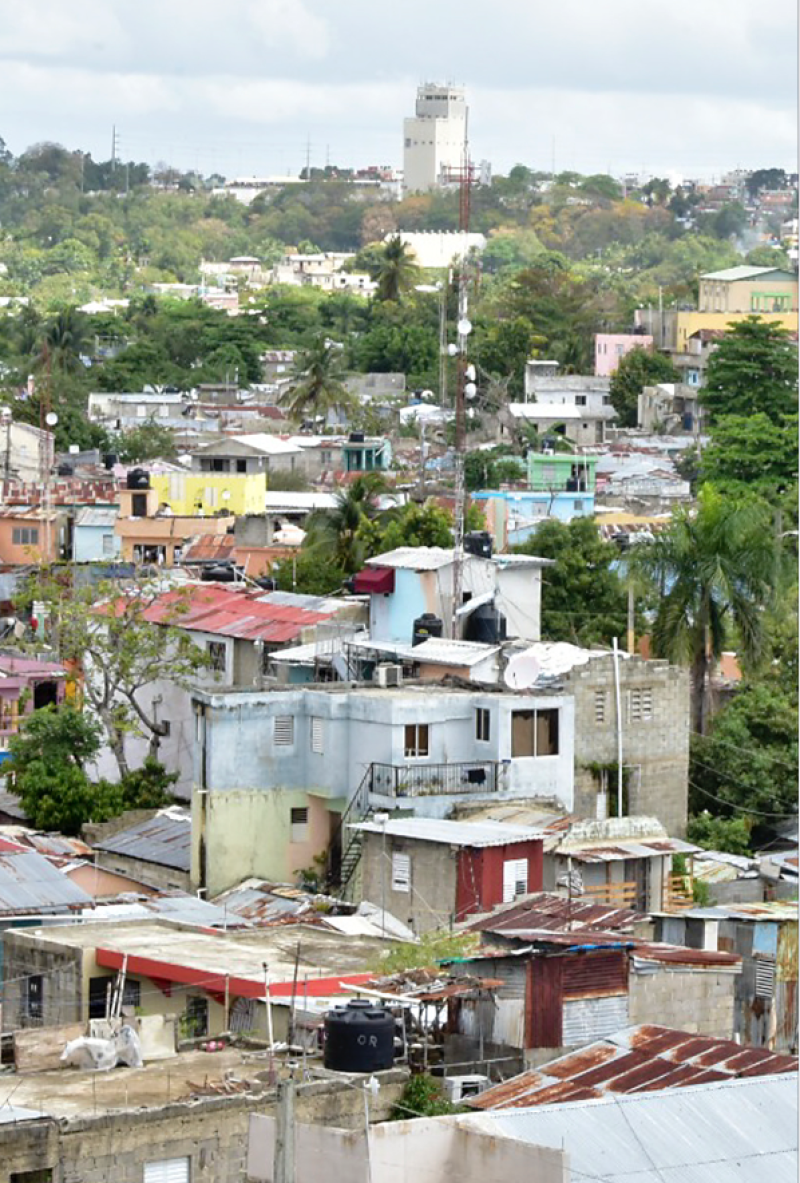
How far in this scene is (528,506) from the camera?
39.7 meters

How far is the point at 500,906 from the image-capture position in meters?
16.4

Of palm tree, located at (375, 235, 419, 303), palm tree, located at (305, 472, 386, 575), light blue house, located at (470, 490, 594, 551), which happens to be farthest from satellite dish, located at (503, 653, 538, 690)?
palm tree, located at (375, 235, 419, 303)

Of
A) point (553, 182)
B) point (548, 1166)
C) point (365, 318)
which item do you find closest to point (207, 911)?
point (548, 1166)

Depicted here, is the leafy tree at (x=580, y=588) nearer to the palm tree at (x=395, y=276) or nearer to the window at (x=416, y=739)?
the window at (x=416, y=739)

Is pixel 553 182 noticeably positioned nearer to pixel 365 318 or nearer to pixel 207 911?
pixel 365 318

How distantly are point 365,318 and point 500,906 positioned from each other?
6462 centimetres

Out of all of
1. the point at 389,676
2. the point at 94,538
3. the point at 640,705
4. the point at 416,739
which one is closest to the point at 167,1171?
the point at 416,739

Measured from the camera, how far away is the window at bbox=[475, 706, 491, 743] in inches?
766

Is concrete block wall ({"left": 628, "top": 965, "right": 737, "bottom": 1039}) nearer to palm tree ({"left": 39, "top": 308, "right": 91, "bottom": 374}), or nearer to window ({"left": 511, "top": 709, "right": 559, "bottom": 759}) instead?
window ({"left": 511, "top": 709, "right": 559, "bottom": 759})

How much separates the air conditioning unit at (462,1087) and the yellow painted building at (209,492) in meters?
27.1

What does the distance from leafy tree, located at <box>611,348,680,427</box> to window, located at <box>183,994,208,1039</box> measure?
45.3 metres

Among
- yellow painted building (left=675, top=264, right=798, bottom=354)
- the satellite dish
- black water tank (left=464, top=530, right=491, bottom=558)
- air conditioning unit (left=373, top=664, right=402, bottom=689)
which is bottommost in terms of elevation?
air conditioning unit (left=373, top=664, right=402, bottom=689)

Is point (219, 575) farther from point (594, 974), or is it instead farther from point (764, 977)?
point (594, 974)

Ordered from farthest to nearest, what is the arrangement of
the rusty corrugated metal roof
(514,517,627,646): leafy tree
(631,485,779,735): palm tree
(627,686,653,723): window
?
(514,517,627,646): leafy tree, (631,485,779,735): palm tree, (627,686,653,723): window, the rusty corrugated metal roof
